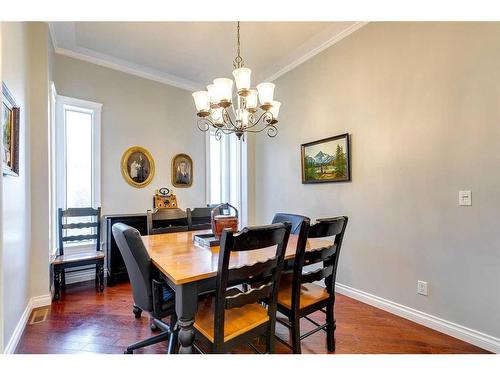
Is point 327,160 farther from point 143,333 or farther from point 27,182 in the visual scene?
point 27,182

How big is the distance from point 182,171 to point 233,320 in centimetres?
288

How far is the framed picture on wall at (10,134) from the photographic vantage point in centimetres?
167

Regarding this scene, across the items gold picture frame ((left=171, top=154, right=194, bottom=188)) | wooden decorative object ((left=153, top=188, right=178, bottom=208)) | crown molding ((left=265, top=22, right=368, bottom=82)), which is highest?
crown molding ((left=265, top=22, right=368, bottom=82))

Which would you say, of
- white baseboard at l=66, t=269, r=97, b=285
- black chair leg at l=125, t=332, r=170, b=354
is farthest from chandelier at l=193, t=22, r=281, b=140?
white baseboard at l=66, t=269, r=97, b=285

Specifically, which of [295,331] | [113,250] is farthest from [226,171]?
[295,331]

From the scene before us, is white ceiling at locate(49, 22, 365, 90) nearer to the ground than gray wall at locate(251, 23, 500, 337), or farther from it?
farther from it

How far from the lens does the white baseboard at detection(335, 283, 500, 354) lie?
5.91 ft

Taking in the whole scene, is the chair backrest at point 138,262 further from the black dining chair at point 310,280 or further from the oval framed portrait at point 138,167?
the oval framed portrait at point 138,167

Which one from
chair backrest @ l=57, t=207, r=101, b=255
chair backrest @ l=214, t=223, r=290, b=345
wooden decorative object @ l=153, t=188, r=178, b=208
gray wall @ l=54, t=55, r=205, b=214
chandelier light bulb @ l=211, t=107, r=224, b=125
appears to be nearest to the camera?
chair backrest @ l=214, t=223, r=290, b=345

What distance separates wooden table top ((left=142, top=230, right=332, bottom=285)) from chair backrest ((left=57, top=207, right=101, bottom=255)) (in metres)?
1.41

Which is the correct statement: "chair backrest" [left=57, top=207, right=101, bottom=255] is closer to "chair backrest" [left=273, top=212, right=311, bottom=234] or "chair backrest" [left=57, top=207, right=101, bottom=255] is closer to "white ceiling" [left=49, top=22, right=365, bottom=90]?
"white ceiling" [left=49, top=22, right=365, bottom=90]

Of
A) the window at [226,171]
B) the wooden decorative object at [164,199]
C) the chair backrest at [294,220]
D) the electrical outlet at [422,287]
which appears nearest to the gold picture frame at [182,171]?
the wooden decorative object at [164,199]

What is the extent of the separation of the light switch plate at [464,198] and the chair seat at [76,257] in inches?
138
